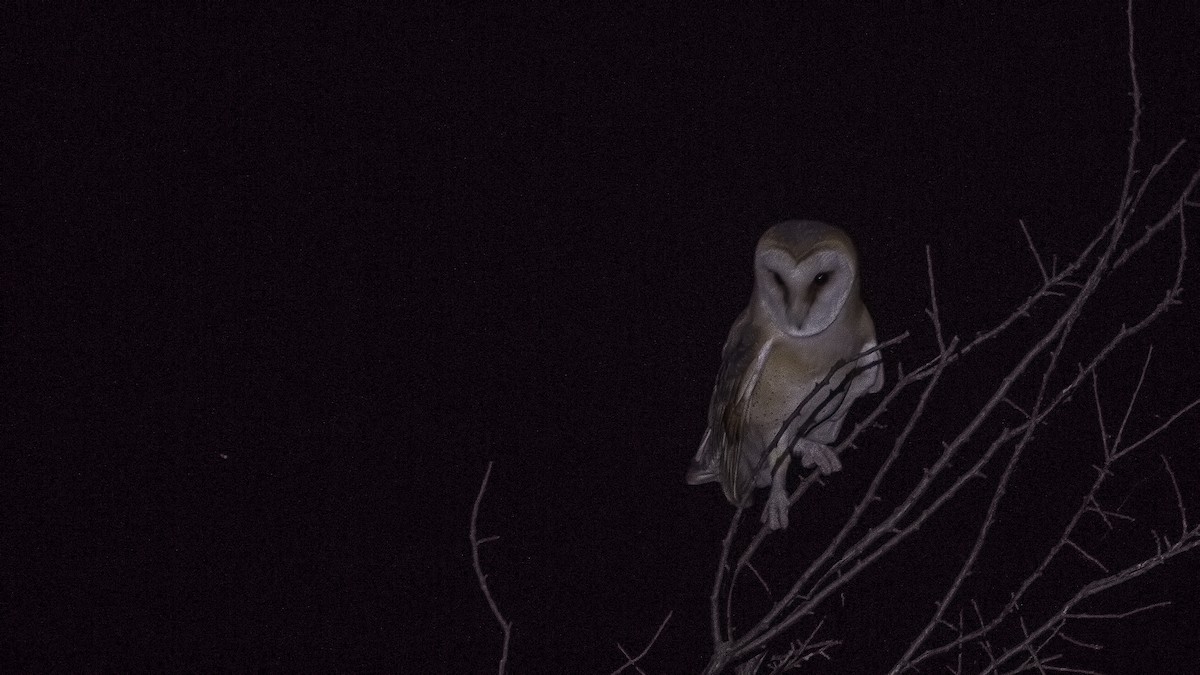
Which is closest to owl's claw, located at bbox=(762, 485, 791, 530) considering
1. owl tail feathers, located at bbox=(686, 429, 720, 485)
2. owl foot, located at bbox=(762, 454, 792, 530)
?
owl foot, located at bbox=(762, 454, 792, 530)

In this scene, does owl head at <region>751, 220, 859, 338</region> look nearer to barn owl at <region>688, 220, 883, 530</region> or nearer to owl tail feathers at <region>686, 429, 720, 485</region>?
barn owl at <region>688, 220, 883, 530</region>

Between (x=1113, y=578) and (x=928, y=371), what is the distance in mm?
284

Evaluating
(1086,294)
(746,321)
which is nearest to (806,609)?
(1086,294)

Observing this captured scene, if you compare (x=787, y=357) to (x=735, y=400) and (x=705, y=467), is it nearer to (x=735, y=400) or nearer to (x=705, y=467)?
(x=735, y=400)

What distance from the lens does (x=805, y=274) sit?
136 cm

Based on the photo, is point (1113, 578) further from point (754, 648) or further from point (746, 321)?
point (746, 321)

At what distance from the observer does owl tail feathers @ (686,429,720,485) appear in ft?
5.37

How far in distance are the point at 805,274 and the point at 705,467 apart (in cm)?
41

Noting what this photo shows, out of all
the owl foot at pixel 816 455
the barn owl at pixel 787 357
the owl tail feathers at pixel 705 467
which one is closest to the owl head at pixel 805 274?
the barn owl at pixel 787 357

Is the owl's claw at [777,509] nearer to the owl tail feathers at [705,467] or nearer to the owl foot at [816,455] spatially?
the owl foot at [816,455]

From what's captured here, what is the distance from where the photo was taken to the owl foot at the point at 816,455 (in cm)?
141

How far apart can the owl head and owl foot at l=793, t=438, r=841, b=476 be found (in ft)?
0.51

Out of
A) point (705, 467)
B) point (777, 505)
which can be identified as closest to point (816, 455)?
point (777, 505)

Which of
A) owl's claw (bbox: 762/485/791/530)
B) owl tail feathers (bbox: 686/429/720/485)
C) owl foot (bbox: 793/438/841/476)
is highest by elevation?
owl foot (bbox: 793/438/841/476)
